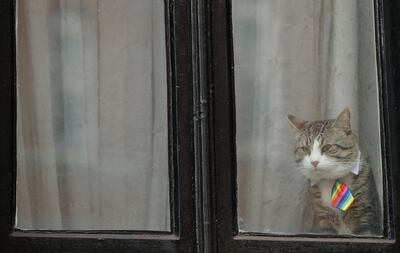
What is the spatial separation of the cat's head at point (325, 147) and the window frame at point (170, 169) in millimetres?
324

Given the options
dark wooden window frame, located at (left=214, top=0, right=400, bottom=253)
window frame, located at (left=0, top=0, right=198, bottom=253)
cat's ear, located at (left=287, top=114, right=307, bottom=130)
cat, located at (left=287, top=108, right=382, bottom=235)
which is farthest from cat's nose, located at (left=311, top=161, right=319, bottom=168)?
window frame, located at (left=0, top=0, right=198, bottom=253)

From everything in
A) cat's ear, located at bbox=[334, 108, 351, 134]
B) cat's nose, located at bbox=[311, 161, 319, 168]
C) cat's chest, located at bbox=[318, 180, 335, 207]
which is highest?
cat's ear, located at bbox=[334, 108, 351, 134]

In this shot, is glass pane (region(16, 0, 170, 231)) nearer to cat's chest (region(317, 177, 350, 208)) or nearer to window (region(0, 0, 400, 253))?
window (region(0, 0, 400, 253))

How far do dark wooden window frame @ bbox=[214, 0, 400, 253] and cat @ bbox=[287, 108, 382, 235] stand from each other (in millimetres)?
65

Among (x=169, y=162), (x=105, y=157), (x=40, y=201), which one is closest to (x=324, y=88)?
(x=169, y=162)

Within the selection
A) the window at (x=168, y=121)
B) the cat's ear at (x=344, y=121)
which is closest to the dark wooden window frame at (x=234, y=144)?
the window at (x=168, y=121)

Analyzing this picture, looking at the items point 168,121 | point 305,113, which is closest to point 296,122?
point 305,113

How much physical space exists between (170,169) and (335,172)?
18.5 inches

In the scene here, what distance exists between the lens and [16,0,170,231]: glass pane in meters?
1.88

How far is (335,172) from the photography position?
182cm

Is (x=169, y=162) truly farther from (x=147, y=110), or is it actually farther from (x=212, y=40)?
(x=212, y=40)

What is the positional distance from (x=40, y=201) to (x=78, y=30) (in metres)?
0.53

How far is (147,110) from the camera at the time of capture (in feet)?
6.19

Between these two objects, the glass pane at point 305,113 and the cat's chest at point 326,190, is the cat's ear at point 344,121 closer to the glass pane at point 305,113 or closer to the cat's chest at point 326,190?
the glass pane at point 305,113
